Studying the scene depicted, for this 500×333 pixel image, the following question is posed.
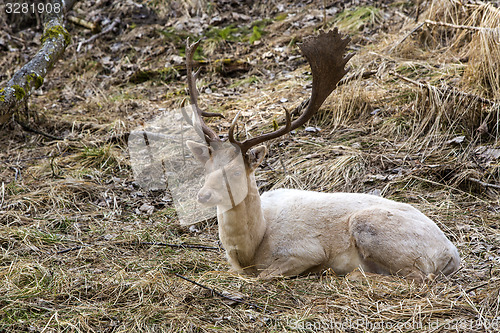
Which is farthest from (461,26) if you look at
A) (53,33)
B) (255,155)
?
(53,33)

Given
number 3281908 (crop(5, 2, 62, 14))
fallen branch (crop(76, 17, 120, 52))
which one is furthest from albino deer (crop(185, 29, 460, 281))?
Result: number 3281908 (crop(5, 2, 62, 14))

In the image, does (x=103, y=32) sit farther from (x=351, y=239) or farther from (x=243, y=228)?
(x=351, y=239)

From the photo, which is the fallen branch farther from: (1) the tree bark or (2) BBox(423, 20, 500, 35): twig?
(2) BBox(423, 20, 500, 35): twig

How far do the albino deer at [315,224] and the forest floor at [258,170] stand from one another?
0.73 ft

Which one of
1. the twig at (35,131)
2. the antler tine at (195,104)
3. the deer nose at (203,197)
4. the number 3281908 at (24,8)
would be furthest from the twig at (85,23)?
the deer nose at (203,197)

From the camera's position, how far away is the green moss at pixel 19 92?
7.55 m

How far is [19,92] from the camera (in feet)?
24.9

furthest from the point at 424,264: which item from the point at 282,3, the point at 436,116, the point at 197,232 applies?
the point at 282,3

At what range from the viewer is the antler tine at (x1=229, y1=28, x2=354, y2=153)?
4.80 meters

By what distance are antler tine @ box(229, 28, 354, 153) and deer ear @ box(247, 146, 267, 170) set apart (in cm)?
7

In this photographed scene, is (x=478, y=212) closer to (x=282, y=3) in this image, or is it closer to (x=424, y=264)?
(x=424, y=264)

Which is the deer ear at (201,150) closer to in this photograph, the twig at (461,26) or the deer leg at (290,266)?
the deer leg at (290,266)

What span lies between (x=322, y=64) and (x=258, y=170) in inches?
112

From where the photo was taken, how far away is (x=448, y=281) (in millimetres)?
4727
